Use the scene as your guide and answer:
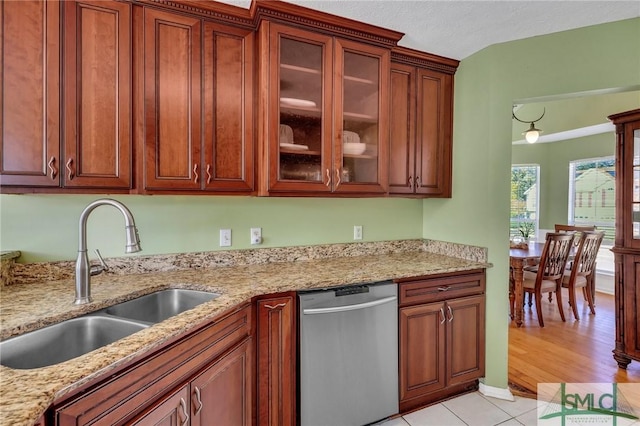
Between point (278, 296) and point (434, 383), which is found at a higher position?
point (278, 296)

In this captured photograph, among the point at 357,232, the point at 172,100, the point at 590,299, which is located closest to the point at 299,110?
the point at 172,100

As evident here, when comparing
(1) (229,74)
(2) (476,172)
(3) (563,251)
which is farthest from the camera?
(3) (563,251)

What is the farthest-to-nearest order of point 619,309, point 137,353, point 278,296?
point 619,309 < point 278,296 < point 137,353

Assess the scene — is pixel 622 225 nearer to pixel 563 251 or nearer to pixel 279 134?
pixel 563 251

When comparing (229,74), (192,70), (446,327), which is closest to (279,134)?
(229,74)

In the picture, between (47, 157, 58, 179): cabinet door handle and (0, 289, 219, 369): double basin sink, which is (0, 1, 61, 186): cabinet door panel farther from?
(0, 289, 219, 369): double basin sink

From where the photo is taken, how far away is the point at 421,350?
78.8 inches

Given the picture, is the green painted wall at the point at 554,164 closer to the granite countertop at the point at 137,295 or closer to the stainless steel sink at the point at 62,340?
the granite countertop at the point at 137,295

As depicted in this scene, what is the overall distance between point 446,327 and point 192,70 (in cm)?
225

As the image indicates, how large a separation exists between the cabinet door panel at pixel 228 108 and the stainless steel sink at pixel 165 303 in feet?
1.98

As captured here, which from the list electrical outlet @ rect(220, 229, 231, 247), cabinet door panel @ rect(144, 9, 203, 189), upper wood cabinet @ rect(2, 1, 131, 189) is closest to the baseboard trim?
electrical outlet @ rect(220, 229, 231, 247)

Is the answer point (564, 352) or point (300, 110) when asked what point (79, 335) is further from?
point (564, 352)

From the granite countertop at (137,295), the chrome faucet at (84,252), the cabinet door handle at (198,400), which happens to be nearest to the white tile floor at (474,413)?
the granite countertop at (137,295)

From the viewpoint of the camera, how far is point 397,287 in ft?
6.29
